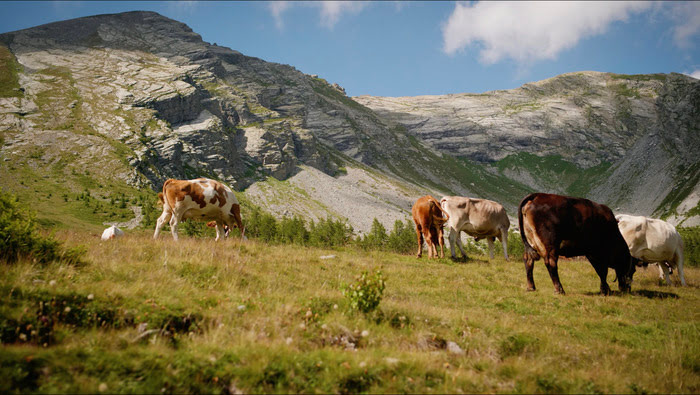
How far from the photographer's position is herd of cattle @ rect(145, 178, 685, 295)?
482 inches

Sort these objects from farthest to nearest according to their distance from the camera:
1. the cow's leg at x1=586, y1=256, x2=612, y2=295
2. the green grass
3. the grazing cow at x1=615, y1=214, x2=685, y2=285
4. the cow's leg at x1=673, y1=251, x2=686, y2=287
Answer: the green grass
the cow's leg at x1=673, y1=251, x2=686, y2=287
the grazing cow at x1=615, y1=214, x2=685, y2=285
the cow's leg at x1=586, y1=256, x2=612, y2=295

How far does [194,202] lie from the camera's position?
15875mm

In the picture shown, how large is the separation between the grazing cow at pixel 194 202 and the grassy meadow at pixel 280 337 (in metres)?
5.02

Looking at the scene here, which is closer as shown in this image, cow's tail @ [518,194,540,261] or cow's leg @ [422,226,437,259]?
cow's tail @ [518,194,540,261]

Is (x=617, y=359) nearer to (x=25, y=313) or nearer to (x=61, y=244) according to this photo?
(x=25, y=313)

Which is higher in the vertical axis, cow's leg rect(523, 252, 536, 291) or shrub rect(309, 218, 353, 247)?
cow's leg rect(523, 252, 536, 291)

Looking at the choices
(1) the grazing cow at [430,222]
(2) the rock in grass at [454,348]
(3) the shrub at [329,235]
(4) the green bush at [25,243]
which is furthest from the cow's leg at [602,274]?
(3) the shrub at [329,235]

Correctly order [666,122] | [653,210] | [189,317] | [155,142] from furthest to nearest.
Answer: [666,122] < [155,142] < [653,210] < [189,317]

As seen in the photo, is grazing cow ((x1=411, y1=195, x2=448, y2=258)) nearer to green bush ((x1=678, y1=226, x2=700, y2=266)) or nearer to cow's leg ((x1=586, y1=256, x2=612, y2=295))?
cow's leg ((x1=586, y1=256, x2=612, y2=295))

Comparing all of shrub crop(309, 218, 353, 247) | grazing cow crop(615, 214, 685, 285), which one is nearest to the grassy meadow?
grazing cow crop(615, 214, 685, 285)

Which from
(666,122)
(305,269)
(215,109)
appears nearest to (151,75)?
(215,109)

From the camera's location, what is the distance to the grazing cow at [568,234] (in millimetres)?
12078

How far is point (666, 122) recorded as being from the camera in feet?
546

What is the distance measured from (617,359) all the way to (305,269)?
8.32 m
